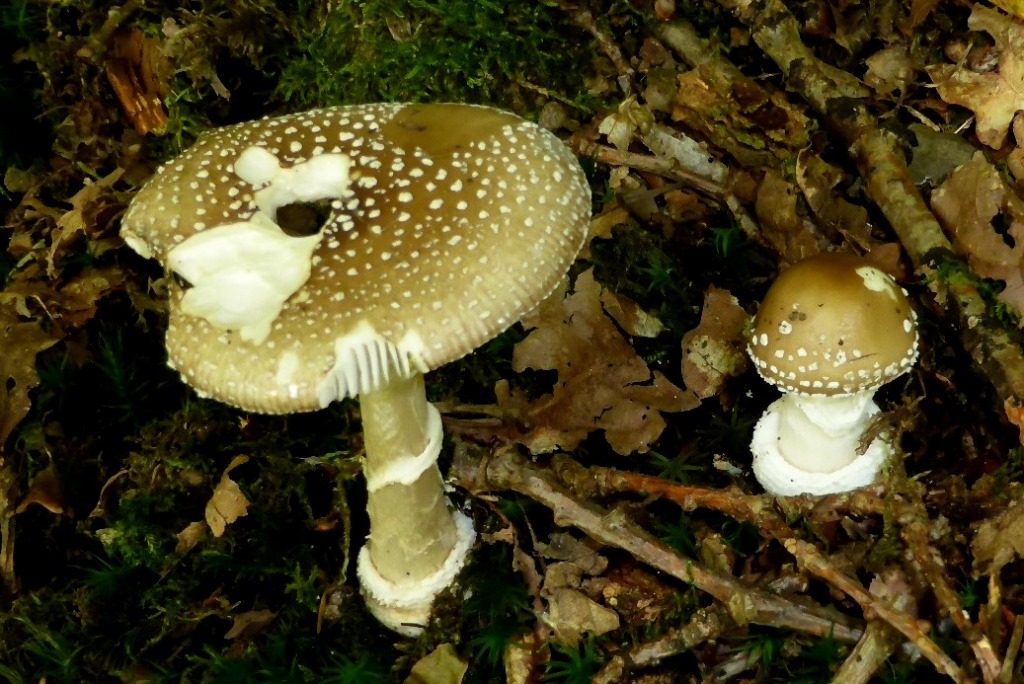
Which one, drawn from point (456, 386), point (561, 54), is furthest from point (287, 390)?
point (561, 54)

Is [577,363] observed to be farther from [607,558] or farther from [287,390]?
[287,390]

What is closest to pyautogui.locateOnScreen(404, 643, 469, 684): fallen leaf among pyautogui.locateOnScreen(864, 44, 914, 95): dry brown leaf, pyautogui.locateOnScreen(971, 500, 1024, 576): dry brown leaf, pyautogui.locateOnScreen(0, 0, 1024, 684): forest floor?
pyautogui.locateOnScreen(0, 0, 1024, 684): forest floor

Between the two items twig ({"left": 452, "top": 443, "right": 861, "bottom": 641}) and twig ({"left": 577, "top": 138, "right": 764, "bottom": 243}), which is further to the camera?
twig ({"left": 577, "top": 138, "right": 764, "bottom": 243})

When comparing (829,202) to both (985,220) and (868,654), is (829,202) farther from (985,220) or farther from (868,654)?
(868,654)

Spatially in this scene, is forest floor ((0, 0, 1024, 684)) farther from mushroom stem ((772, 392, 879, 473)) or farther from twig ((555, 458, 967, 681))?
mushroom stem ((772, 392, 879, 473))

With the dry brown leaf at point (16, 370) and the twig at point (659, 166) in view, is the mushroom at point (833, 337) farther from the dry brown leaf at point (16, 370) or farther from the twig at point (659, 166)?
the dry brown leaf at point (16, 370)

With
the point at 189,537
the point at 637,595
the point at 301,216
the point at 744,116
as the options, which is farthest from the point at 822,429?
the point at 189,537

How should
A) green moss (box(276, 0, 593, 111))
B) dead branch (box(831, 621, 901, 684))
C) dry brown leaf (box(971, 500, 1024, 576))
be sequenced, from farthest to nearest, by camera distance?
green moss (box(276, 0, 593, 111)), dry brown leaf (box(971, 500, 1024, 576)), dead branch (box(831, 621, 901, 684))
